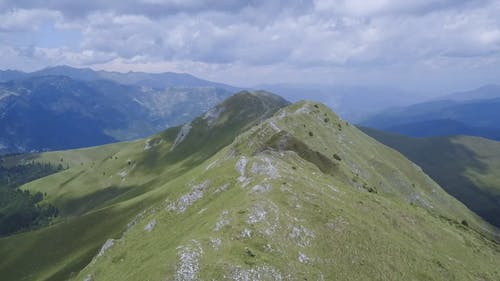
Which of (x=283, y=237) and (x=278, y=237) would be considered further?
(x=283, y=237)

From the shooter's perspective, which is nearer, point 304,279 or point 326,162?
point 304,279

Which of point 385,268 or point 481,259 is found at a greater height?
point 385,268

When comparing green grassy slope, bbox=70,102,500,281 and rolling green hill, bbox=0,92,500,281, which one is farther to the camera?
rolling green hill, bbox=0,92,500,281

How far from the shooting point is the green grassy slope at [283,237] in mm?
47844

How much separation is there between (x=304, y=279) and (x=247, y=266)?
7.57 meters

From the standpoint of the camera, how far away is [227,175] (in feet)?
269

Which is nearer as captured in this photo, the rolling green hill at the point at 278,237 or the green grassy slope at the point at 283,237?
the green grassy slope at the point at 283,237

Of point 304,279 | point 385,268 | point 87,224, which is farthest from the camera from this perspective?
point 87,224

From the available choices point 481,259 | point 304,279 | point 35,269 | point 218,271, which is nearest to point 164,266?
point 218,271

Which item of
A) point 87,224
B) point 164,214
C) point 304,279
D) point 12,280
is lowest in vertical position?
point 12,280

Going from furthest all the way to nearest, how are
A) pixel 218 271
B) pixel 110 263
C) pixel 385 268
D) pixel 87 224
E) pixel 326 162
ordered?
1. pixel 87 224
2. pixel 326 162
3. pixel 110 263
4. pixel 385 268
5. pixel 218 271

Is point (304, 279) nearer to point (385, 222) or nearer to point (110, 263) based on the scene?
point (385, 222)

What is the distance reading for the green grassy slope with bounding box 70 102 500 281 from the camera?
47.8 meters

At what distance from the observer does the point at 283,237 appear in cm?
5416
